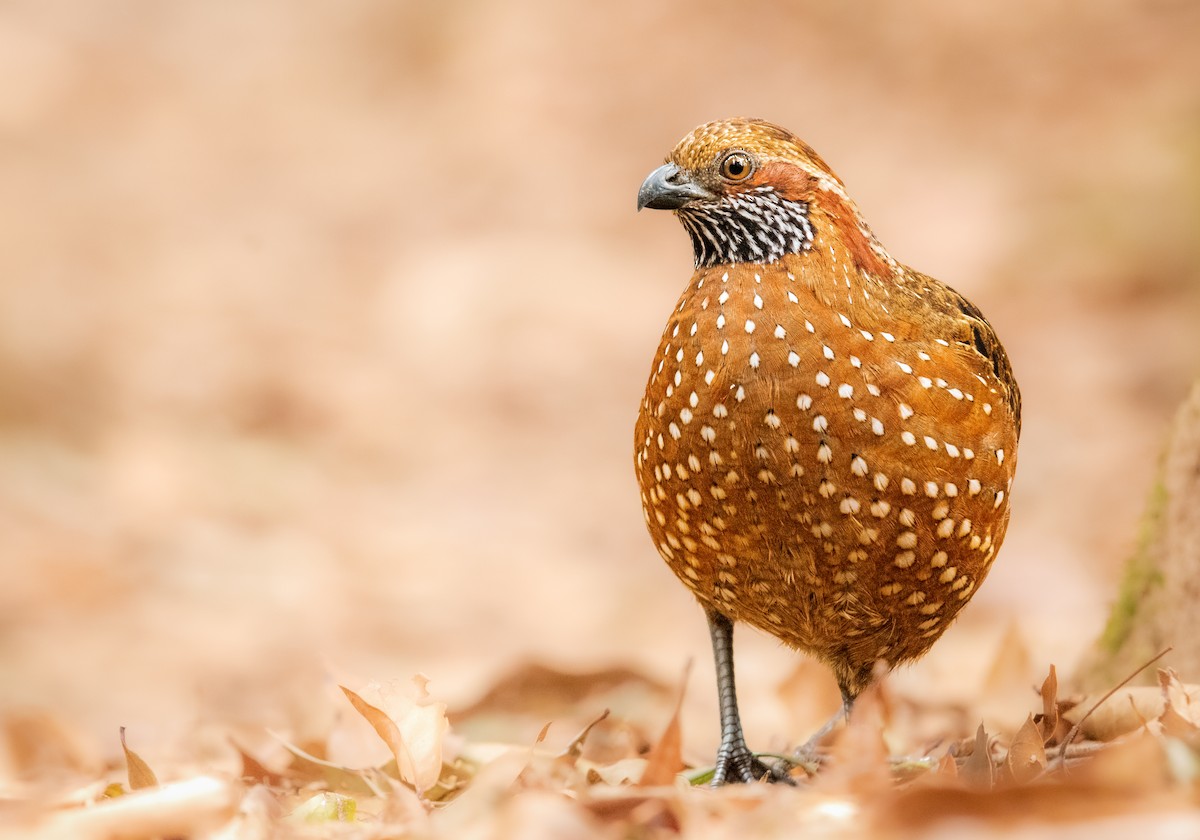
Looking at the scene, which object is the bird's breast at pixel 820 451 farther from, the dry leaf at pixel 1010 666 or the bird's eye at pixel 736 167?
the dry leaf at pixel 1010 666

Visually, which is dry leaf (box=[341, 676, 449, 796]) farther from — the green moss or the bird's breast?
the green moss

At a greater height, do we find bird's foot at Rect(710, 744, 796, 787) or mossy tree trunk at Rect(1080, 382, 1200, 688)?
mossy tree trunk at Rect(1080, 382, 1200, 688)

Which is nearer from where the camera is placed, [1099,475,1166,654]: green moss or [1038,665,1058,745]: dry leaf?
[1038,665,1058,745]: dry leaf

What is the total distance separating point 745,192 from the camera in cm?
381

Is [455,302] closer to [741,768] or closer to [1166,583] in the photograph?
[1166,583]

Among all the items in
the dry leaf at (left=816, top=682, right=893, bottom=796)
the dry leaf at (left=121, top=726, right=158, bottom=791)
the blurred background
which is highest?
the blurred background

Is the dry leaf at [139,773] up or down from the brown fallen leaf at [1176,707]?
up

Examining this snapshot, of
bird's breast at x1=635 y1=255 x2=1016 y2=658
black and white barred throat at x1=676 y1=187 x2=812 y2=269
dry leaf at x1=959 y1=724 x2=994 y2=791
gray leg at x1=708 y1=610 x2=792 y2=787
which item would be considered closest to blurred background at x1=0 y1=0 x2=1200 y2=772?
gray leg at x1=708 y1=610 x2=792 y2=787

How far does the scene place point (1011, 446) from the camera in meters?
3.83

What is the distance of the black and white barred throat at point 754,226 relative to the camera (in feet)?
12.3

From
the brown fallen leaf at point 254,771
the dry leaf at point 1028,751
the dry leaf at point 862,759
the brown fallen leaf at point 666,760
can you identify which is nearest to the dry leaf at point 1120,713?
the dry leaf at point 1028,751

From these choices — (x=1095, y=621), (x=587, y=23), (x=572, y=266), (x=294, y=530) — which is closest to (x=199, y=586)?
(x=294, y=530)

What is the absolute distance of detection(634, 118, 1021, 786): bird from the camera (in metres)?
3.47

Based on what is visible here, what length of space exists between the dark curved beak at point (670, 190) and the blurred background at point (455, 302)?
220cm
